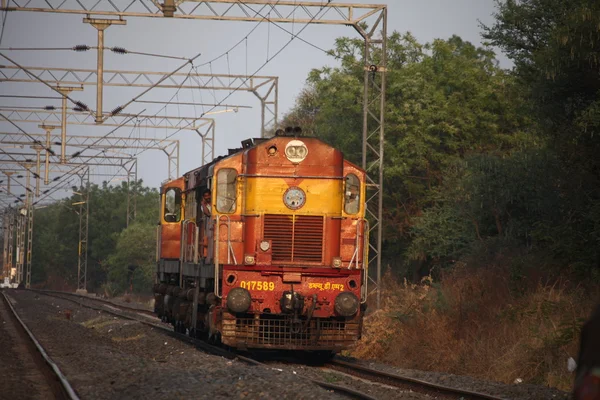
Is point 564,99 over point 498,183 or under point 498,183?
over

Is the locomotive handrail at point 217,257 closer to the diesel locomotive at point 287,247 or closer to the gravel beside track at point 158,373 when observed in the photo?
the diesel locomotive at point 287,247

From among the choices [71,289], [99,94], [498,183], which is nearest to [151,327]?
[99,94]

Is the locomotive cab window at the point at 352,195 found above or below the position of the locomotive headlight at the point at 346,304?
above

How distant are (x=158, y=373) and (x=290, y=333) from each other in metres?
3.35

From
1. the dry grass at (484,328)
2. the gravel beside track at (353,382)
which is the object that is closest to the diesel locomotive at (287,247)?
the gravel beside track at (353,382)

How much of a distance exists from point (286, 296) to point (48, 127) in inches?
1428

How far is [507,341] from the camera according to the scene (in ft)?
52.4

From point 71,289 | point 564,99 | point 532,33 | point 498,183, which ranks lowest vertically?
point 71,289

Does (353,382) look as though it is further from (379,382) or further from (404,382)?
(404,382)

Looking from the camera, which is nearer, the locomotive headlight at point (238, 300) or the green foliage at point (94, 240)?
the locomotive headlight at point (238, 300)

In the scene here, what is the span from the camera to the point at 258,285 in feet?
53.1

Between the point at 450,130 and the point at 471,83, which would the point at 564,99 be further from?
the point at 471,83

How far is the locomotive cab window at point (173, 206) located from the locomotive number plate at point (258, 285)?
22.5 feet

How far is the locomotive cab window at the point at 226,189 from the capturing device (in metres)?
16.7
